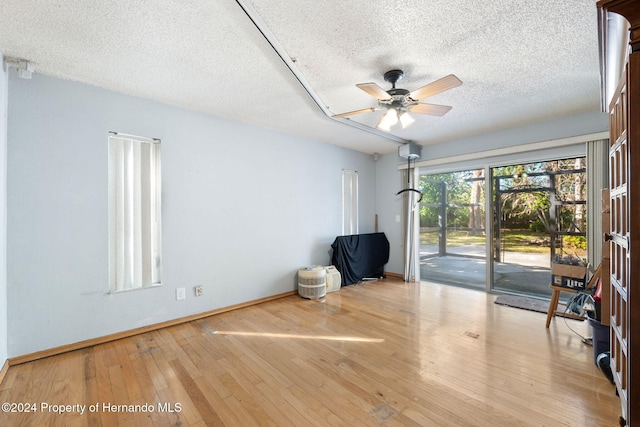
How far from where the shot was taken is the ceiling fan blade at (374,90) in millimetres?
2088

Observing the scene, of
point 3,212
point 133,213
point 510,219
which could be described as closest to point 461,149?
point 510,219

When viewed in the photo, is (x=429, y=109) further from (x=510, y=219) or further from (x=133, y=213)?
(x=133, y=213)

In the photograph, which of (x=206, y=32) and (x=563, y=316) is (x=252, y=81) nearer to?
(x=206, y=32)

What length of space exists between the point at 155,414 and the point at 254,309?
182 cm

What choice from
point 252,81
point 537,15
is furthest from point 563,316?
point 252,81

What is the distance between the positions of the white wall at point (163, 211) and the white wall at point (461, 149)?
4.75ft

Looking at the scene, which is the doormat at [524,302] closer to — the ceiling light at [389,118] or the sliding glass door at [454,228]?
the sliding glass door at [454,228]

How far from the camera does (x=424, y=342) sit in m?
2.55

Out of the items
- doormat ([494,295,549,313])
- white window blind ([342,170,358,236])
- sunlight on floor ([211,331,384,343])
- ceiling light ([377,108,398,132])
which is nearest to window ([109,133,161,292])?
sunlight on floor ([211,331,384,343])

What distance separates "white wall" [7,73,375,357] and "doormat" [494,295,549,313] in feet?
8.68

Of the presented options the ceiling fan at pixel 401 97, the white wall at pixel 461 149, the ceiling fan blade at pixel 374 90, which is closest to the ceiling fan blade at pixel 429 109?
the ceiling fan at pixel 401 97

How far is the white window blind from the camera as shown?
5.03m

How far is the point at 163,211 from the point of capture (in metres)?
2.92

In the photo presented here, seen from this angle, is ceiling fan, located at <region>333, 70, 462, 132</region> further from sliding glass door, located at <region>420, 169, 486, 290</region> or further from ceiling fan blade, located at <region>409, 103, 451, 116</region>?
sliding glass door, located at <region>420, 169, 486, 290</region>
